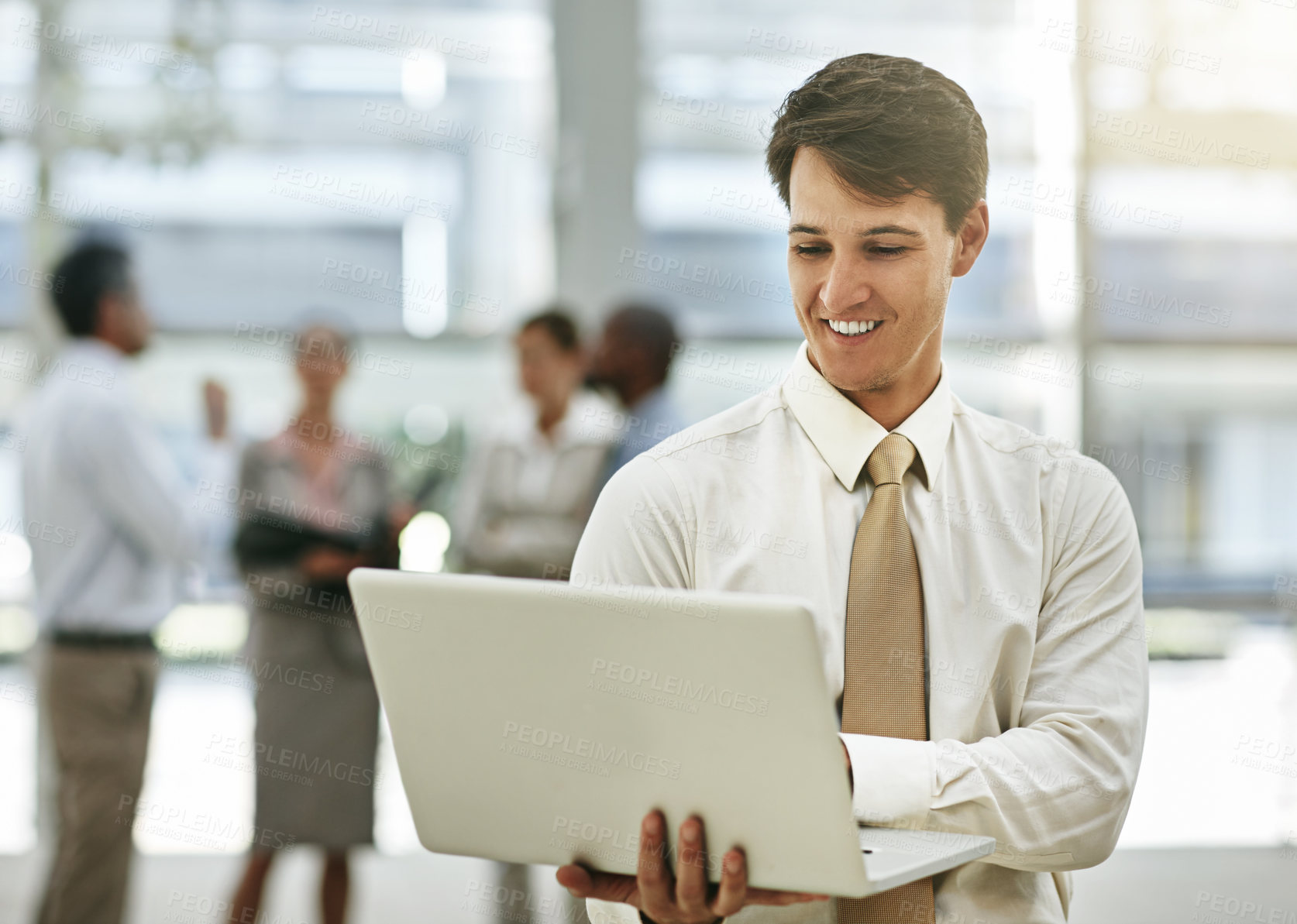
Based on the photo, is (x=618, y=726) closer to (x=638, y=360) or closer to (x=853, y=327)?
(x=853, y=327)

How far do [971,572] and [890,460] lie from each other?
148mm

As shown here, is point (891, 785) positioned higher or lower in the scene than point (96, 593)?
higher

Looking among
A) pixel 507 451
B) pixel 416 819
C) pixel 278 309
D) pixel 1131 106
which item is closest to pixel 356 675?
pixel 507 451

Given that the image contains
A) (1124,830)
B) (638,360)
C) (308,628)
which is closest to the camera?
(308,628)

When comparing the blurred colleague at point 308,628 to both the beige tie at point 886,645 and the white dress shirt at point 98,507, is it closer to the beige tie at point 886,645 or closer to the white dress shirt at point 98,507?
the white dress shirt at point 98,507

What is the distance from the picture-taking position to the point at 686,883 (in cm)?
103

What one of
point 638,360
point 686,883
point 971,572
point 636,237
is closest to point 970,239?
point 971,572

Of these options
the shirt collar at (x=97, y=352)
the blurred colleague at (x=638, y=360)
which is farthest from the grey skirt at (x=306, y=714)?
the blurred colleague at (x=638, y=360)

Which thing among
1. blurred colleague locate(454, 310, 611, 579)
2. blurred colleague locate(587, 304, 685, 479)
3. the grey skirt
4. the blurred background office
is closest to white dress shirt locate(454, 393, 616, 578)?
blurred colleague locate(454, 310, 611, 579)

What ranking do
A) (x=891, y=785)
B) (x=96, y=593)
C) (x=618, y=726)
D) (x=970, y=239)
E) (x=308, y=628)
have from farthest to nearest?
(x=308, y=628) → (x=96, y=593) → (x=970, y=239) → (x=891, y=785) → (x=618, y=726)

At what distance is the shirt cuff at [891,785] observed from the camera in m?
1.14

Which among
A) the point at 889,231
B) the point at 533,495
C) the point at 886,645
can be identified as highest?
the point at 889,231

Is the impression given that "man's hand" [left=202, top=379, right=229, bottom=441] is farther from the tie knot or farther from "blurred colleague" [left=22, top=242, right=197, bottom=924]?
the tie knot

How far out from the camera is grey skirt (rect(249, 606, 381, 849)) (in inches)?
115
